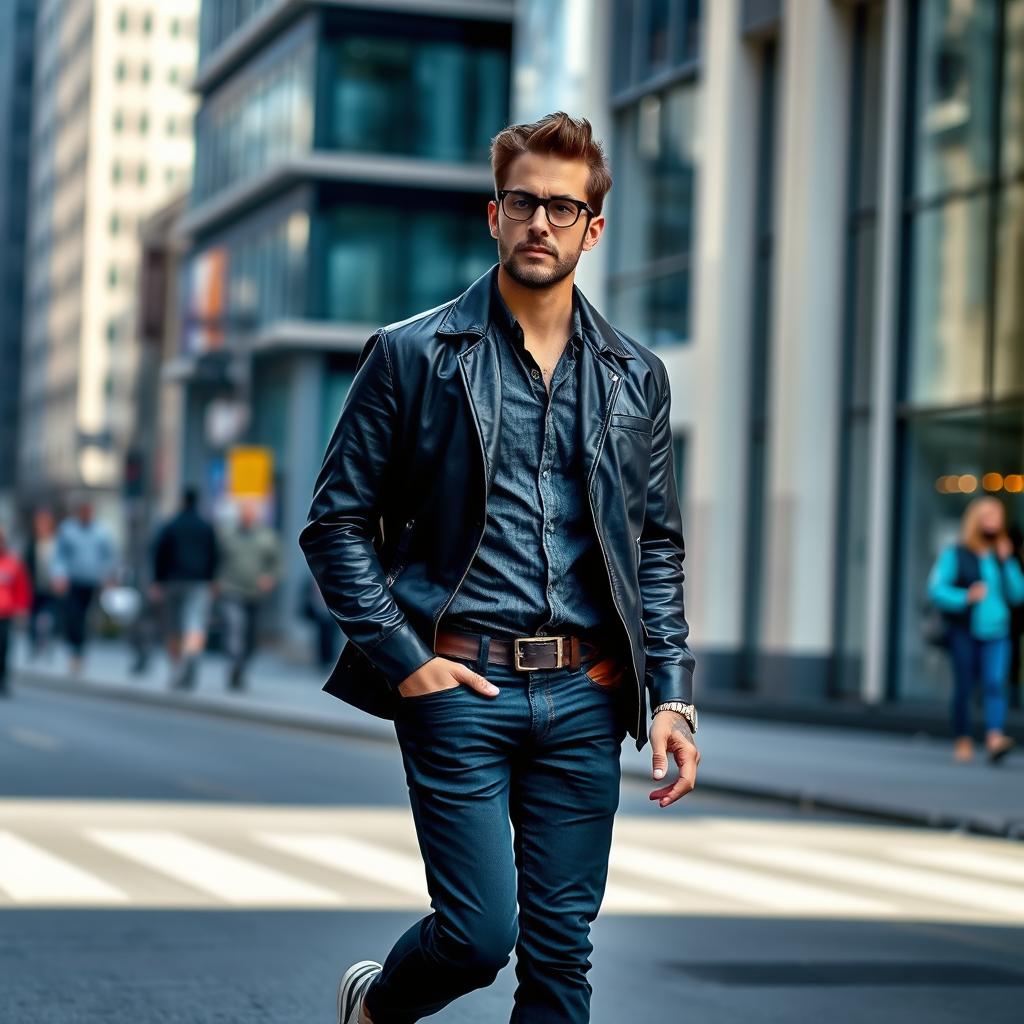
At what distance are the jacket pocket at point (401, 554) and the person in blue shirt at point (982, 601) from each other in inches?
483

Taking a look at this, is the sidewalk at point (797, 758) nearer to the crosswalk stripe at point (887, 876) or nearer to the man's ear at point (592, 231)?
the crosswalk stripe at point (887, 876)

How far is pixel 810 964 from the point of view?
24.4ft

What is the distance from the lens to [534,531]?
4.23 metres

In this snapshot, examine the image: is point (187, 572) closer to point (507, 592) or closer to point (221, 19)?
point (507, 592)

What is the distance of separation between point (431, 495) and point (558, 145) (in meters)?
0.70

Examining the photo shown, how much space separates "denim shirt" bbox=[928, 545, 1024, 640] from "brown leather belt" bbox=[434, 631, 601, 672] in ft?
40.5

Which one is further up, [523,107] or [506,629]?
[523,107]

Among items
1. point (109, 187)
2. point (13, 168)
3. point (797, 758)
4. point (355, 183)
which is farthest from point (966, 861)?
point (13, 168)

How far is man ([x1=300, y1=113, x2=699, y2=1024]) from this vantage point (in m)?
4.17

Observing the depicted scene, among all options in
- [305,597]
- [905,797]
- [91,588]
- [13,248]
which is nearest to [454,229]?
[305,597]

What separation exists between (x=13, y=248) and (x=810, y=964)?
5643 inches

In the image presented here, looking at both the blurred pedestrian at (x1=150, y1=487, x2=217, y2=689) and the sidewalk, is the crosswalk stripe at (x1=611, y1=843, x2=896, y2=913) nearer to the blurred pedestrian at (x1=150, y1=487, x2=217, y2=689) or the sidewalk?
the sidewalk

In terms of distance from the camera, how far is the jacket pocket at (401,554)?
14.1 ft

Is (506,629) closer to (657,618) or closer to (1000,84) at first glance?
(657,618)
